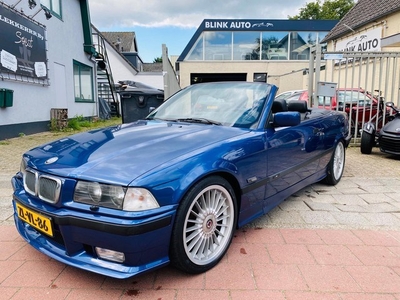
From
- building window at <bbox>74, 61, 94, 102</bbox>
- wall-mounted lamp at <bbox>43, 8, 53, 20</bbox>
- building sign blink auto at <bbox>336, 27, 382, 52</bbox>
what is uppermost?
wall-mounted lamp at <bbox>43, 8, 53, 20</bbox>

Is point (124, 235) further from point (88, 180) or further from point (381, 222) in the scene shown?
point (381, 222)

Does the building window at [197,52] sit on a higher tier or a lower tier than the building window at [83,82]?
higher

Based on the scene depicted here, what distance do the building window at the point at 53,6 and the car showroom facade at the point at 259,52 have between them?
1187 cm

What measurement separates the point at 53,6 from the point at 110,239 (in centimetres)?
1124

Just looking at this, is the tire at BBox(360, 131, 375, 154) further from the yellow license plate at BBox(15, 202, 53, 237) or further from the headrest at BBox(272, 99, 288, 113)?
the yellow license plate at BBox(15, 202, 53, 237)

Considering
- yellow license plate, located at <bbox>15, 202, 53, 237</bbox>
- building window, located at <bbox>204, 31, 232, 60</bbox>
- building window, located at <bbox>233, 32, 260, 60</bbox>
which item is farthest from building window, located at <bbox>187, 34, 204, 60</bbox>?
yellow license plate, located at <bbox>15, 202, 53, 237</bbox>

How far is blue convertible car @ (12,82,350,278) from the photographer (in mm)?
1815

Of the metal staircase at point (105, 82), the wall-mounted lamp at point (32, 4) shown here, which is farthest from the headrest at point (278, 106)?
the metal staircase at point (105, 82)

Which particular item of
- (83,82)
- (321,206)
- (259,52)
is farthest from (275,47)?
(321,206)

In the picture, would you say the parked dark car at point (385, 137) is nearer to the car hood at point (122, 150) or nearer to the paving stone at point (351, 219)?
the paving stone at point (351, 219)

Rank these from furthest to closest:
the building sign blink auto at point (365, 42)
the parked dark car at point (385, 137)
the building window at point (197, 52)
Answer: the building window at point (197, 52) → the building sign blink auto at point (365, 42) → the parked dark car at point (385, 137)

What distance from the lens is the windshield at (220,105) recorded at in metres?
2.91

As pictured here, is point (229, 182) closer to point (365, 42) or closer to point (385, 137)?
point (385, 137)

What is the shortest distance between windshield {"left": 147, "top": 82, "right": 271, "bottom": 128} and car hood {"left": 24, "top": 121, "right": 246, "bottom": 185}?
0.65ft
